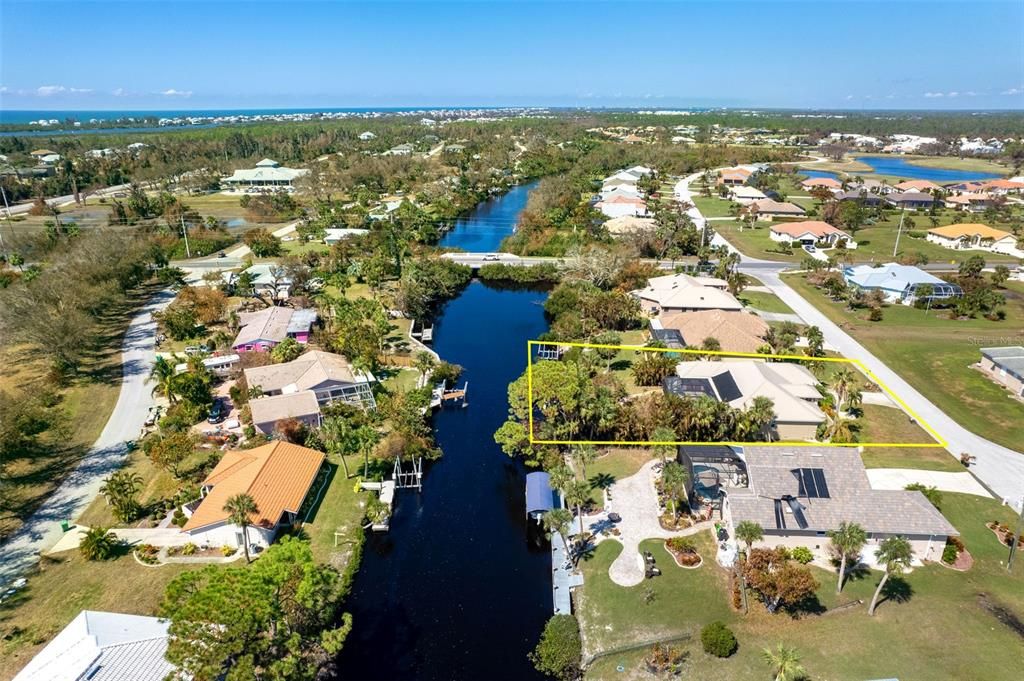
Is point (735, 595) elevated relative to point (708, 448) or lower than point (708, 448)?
lower

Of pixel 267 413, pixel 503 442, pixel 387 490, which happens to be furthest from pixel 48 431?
pixel 503 442

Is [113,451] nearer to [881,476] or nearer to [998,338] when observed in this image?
[881,476]

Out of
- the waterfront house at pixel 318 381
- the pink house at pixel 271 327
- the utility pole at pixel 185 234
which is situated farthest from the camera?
the utility pole at pixel 185 234

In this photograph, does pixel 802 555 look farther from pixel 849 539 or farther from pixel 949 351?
pixel 949 351

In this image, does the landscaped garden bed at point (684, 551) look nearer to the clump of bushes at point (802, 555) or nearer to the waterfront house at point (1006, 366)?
the clump of bushes at point (802, 555)

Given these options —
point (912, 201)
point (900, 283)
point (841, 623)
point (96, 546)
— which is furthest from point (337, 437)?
point (912, 201)

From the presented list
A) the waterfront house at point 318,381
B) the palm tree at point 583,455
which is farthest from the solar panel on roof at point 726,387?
the waterfront house at point 318,381

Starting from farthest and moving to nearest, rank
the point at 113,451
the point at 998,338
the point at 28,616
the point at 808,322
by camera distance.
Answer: the point at 808,322 < the point at 998,338 < the point at 113,451 < the point at 28,616
